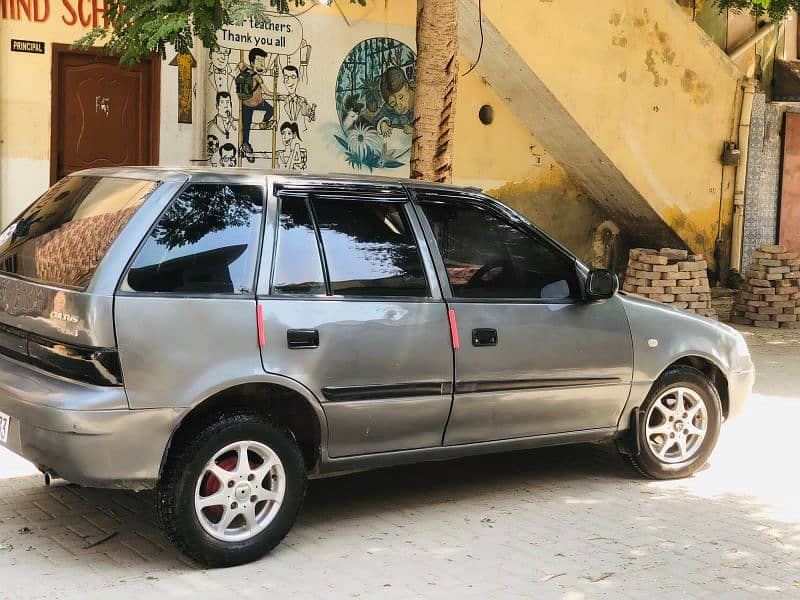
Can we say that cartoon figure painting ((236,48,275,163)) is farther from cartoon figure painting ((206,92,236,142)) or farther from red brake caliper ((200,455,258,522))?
red brake caliper ((200,455,258,522))

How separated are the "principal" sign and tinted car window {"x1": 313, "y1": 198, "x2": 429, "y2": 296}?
660 cm

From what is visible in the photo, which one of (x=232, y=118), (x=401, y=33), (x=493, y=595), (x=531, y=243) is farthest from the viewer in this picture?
(x=401, y=33)

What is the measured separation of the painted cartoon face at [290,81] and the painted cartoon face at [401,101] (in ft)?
4.06

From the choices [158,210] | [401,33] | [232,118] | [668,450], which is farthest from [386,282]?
[401,33]

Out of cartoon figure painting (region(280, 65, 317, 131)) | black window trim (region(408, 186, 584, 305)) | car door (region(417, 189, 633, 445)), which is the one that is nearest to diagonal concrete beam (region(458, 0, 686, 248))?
cartoon figure painting (region(280, 65, 317, 131))

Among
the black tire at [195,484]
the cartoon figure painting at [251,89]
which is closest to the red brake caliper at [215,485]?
the black tire at [195,484]

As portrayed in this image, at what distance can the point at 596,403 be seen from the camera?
243 inches

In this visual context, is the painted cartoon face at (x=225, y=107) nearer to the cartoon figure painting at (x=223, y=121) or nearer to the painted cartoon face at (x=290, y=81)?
the cartoon figure painting at (x=223, y=121)

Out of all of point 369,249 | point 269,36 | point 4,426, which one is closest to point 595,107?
point 269,36

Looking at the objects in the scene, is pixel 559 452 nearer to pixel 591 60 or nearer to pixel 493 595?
pixel 493 595

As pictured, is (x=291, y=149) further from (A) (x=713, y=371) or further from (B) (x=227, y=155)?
(A) (x=713, y=371)

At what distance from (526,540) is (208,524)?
1.60 metres

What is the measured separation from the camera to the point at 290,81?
1248 centimetres

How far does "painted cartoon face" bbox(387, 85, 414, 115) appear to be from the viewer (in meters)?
13.2
